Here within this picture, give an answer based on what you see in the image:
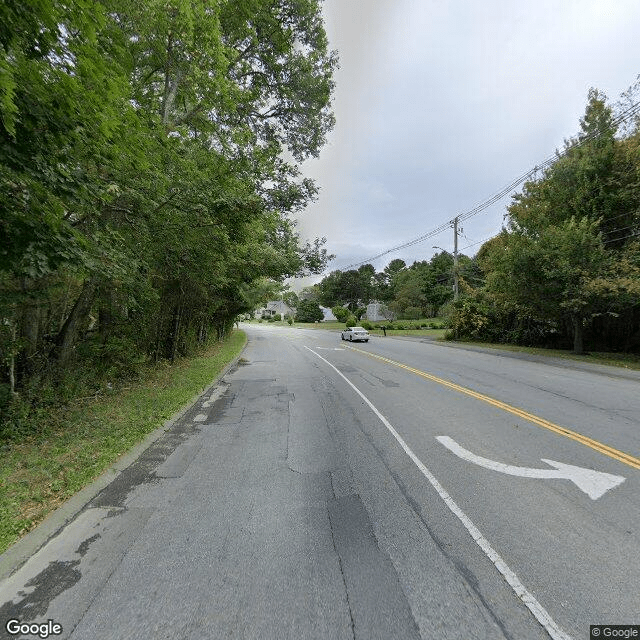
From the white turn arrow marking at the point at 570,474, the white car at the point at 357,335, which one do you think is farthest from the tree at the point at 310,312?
the white turn arrow marking at the point at 570,474

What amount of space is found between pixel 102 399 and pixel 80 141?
5.94m

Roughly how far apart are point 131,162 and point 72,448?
4192 millimetres

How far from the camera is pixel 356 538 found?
3.16 meters

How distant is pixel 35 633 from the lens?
223 cm

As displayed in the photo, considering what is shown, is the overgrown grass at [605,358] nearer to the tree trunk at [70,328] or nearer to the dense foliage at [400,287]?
the tree trunk at [70,328]

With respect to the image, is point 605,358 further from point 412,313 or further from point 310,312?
point 310,312

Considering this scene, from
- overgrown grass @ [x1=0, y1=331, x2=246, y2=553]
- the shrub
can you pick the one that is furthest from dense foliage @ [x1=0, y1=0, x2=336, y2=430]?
the shrub

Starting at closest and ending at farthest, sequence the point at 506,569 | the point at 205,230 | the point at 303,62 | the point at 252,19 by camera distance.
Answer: the point at 506,569
the point at 205,230
the point at 252,19
the point at 303,62

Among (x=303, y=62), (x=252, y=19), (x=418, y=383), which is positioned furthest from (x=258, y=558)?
(x=303, y=62)

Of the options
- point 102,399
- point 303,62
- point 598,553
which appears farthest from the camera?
point 303,62

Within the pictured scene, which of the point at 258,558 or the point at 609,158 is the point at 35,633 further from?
the point at 609,158

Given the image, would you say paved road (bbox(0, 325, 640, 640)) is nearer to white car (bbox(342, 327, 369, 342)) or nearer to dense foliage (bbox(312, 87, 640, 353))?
dense foliage (bbox(312, 87, 640, 353))

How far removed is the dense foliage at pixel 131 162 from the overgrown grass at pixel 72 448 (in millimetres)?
1153

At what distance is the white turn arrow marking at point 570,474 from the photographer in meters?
3.98
